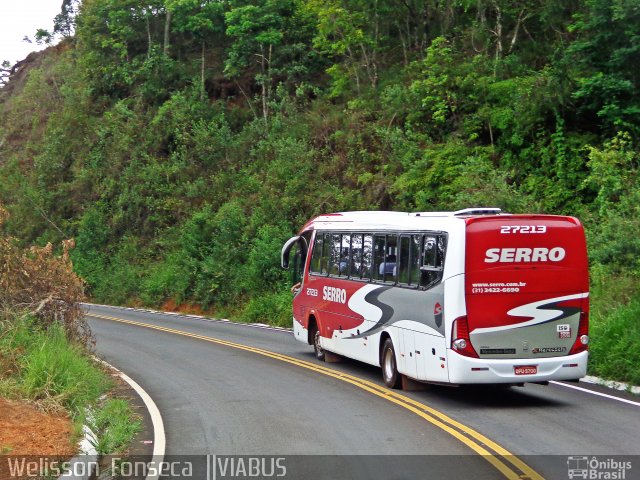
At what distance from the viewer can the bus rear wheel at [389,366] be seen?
1625 centimetres

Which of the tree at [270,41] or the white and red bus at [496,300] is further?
the tree at [270,41]

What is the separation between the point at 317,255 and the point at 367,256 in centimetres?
326

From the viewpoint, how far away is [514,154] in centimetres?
2895

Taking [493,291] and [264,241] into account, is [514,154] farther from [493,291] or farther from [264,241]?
[493,291]

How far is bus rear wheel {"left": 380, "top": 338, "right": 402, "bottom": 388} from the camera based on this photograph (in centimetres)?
1625

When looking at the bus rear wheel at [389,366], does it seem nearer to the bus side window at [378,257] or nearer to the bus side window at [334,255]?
the bus side window at [378,257]

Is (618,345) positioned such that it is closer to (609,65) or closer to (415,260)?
(415,260)

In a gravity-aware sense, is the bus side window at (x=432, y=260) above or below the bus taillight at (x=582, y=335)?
above

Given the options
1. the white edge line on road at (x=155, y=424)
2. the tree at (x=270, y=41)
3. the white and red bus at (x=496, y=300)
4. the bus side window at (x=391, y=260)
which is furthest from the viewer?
the tree at (x=270, y=41)

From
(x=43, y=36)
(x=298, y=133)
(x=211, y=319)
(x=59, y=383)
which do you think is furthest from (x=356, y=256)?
(x=43, y=36)

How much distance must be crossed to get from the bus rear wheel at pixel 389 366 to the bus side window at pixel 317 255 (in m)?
4.33

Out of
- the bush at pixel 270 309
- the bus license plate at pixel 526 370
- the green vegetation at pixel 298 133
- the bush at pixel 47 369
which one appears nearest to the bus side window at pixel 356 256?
the green vegetation at pixel 298 133

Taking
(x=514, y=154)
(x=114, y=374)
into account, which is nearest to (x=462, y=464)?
(x=114, y=374)

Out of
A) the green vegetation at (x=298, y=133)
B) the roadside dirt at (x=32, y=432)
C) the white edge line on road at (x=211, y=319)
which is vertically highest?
the green vegetation at (x=298, y=133)
